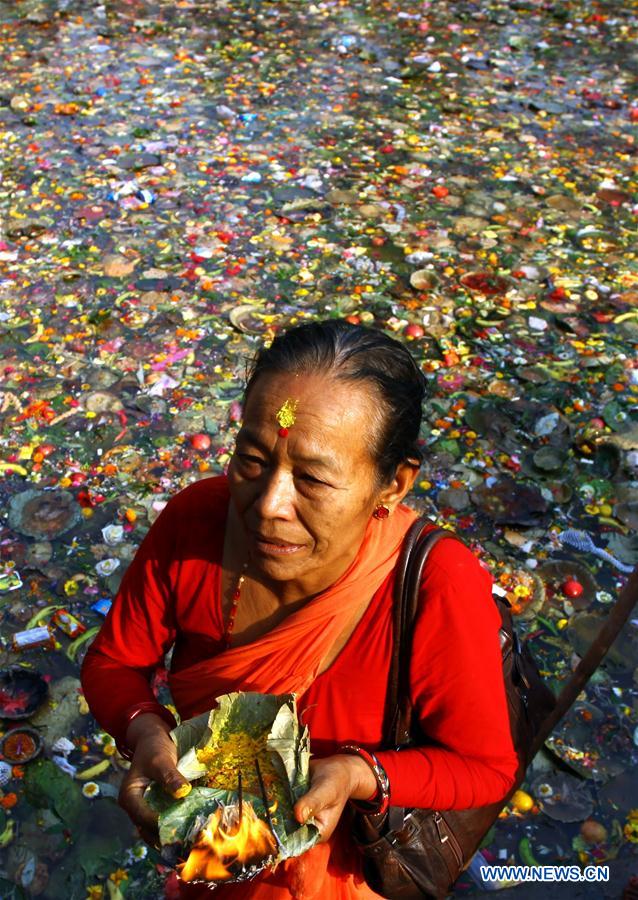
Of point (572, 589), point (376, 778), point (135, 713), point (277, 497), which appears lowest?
point (572, 589)

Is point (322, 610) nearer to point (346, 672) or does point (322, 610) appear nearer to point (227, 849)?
point (346, 672)

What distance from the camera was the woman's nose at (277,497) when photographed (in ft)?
6.11

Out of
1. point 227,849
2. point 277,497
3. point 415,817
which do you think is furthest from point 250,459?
point 415,817

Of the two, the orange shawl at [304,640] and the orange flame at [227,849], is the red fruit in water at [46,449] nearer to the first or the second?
the orange shawl at [304,640]

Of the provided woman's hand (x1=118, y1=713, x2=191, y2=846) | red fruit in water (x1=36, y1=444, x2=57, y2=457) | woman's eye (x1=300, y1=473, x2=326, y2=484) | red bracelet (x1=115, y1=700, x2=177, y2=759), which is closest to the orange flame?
woman's hand (x1=118, y1=713, x2=191, y2=846)

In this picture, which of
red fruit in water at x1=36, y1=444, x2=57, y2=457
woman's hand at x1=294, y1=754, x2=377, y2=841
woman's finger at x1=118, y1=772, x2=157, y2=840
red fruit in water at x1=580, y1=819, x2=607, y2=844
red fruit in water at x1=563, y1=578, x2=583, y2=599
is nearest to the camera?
woman's hand at x1=294, y1=754, x2=377, y2=841

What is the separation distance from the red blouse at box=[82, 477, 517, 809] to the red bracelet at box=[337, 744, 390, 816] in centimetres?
2

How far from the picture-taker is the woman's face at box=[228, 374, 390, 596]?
72.7 inches

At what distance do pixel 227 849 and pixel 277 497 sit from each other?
2.32 feet

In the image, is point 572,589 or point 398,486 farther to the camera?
point 572,589

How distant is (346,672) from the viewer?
2.02 metres

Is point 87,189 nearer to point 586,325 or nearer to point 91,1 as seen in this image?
point 586,325

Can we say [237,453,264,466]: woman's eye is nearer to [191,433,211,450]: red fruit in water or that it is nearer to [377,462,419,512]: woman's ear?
[377,462,419,512]: woman's ear

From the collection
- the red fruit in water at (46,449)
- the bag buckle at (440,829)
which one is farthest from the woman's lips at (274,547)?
the red fruit in water at (46,449)
